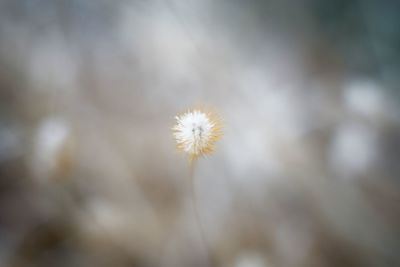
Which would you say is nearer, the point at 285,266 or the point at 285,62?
the point at 285,266

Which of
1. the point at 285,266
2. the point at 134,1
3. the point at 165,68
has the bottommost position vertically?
the point at 285,266

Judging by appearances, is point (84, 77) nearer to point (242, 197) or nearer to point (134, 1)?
point (134, 1)

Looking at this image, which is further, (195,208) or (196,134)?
(195,208)

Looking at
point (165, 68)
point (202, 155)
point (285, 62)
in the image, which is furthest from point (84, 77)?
point (285, 62)

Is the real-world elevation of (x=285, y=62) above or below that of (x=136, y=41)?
below
